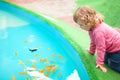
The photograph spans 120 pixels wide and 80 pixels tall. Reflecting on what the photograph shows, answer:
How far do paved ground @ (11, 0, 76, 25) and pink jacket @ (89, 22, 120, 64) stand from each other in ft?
4.52

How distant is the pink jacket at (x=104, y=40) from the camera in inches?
88.0

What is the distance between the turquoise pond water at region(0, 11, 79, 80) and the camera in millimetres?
2758

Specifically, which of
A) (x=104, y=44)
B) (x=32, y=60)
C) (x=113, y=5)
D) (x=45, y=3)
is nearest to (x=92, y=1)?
(x=113, y=5)

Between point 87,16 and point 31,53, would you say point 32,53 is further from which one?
point 87,16

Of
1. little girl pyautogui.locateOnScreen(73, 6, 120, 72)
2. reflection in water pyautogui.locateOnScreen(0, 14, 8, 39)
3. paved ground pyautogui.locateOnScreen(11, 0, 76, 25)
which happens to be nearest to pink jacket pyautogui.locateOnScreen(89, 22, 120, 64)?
little girl pyautogui.locateOnScreen(73, 6, 120, 72)

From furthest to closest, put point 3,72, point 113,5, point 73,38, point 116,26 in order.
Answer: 1. point 113,5
2. point 116,26
3. point 73,38
4. point 3,72

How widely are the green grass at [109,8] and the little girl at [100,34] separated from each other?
3.19 ft

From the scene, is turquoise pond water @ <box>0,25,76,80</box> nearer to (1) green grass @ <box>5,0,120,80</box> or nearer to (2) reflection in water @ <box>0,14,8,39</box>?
(2) reflection in water @ <box>0,14,8,39</box>

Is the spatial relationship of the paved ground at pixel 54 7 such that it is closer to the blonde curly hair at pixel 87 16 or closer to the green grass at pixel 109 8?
the green grass at pixel 109 8

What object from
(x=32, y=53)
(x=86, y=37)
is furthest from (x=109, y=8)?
(x=32, y=53)

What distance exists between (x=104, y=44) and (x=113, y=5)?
1.65 meters

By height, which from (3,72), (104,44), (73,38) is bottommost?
(3,72)

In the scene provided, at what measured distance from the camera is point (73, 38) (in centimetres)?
299

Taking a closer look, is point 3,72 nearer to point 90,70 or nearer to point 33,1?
point 90,70
